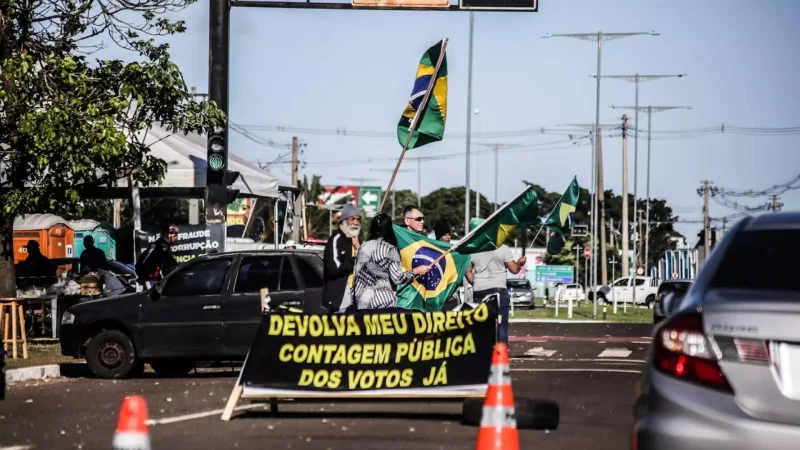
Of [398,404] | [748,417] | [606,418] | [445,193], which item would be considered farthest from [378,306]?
[445,193]

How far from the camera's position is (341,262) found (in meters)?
13.1

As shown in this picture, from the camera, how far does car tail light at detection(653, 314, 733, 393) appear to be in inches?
208

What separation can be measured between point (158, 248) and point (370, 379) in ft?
32.7

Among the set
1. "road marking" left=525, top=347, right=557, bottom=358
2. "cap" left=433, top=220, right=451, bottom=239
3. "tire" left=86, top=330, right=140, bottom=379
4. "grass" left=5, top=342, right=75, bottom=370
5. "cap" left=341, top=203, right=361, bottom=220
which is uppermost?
"cap" left=341, top=203, right=361, bottom=220

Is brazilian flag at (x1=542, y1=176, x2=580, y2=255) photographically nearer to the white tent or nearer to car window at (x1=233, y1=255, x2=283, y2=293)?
the white tent

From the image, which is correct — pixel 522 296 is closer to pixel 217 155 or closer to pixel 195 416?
pixel 217 155

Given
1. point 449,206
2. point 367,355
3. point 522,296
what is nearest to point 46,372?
point 367,355

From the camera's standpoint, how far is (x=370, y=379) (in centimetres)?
1069

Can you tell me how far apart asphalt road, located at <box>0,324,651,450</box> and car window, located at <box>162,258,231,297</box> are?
1.03m

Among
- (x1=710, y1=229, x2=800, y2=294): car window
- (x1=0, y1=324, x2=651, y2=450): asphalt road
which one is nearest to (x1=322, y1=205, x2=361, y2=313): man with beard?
(x1=0, y1=324, x2=651, y2=450): asphalt road

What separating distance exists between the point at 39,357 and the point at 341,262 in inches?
257

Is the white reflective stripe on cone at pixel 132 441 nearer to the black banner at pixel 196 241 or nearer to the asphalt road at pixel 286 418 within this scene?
the asphalt road at pixel 286 418

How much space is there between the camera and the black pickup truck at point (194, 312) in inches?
616

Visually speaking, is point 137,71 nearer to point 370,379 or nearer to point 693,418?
point 370,379
